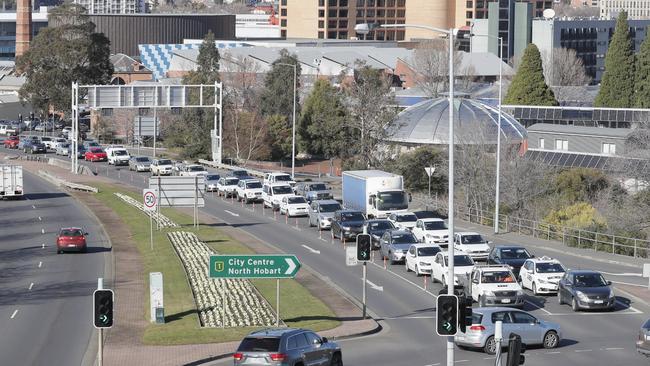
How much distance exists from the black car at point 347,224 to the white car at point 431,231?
2.90 meters

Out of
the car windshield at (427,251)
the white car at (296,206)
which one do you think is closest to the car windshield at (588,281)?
the car windshield at (427,251)

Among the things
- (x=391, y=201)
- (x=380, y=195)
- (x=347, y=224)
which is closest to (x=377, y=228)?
(x=347, y=224)

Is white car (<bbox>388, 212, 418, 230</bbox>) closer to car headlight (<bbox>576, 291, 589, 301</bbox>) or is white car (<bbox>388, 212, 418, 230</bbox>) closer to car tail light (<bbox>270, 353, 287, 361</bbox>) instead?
car headlight (<bbox>576, 291, 589, 301</bbox>)

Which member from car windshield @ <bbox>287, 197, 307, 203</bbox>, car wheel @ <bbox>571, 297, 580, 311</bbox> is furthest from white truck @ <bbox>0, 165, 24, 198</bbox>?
car wheel @ <bbox>571, 297, 580, 311</bbox>

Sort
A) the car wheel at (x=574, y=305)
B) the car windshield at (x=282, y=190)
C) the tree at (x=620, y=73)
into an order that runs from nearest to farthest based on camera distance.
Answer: the car wheel at (x=574, y=305)
the car windshield at (x=282, y=190)
the tree at (x=620, y=73)

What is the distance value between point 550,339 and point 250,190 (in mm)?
47215

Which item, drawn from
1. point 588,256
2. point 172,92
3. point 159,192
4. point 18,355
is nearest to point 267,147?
point 172,92

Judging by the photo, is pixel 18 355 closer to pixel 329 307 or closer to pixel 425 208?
pixel 329 307

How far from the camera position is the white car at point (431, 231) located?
5928 cm

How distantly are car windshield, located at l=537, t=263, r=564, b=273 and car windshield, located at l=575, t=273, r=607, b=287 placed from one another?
2756 millimetres

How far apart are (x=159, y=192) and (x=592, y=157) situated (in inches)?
1418

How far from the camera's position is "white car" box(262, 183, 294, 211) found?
77.7 meters

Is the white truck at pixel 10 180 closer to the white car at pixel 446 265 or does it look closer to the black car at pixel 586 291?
the white car at pixel 446 265

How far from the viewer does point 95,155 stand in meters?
121
